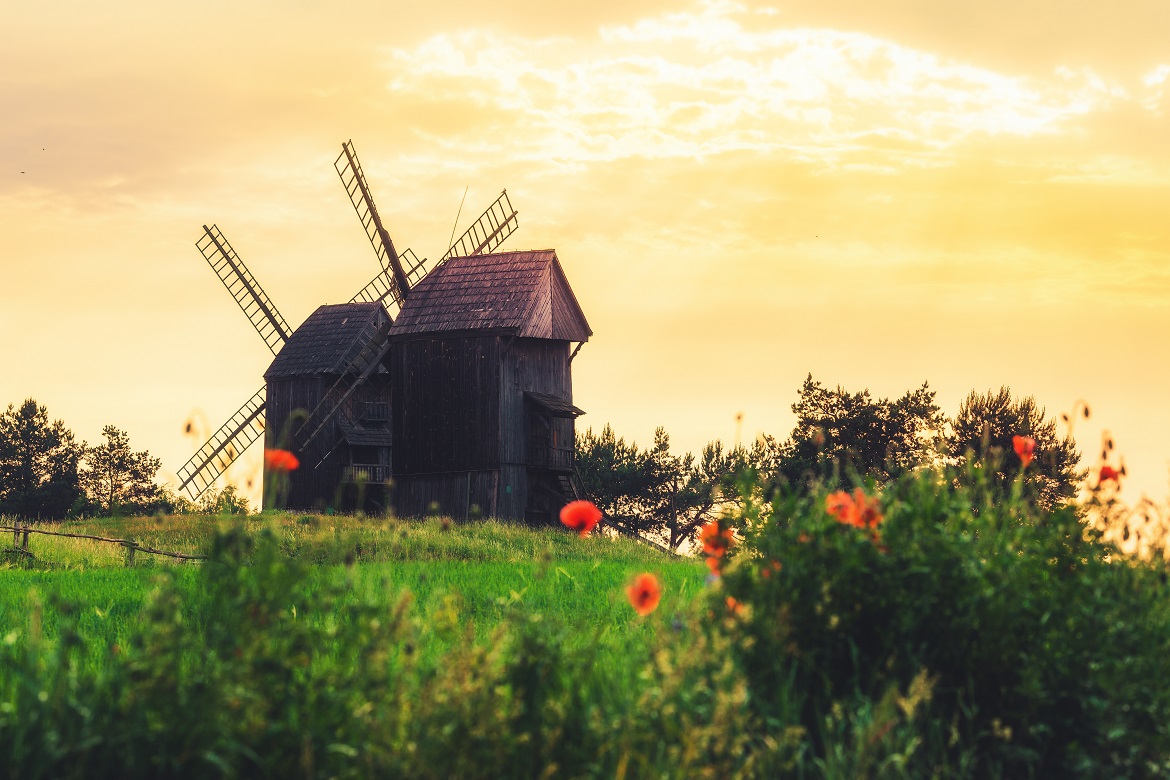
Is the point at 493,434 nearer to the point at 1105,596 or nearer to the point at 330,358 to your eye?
the point at 330,358

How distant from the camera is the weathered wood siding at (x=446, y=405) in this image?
1278 inches

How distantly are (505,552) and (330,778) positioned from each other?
2043cm

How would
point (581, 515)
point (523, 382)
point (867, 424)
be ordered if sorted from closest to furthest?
point (581, 515)
point (523, 382)
point (867, 424)

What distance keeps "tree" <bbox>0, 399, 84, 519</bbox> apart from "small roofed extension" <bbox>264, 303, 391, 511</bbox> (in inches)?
730

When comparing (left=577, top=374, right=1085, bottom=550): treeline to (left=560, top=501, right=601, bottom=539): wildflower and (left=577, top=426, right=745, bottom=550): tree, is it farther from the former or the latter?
(left=560, top=501, right=601, bottom=539): wildflower

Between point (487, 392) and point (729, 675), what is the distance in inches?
1075

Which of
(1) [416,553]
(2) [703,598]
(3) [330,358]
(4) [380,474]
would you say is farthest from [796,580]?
(3) [330,358]

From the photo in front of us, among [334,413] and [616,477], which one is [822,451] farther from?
[334,413]

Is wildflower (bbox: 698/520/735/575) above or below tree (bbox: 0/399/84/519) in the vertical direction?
below

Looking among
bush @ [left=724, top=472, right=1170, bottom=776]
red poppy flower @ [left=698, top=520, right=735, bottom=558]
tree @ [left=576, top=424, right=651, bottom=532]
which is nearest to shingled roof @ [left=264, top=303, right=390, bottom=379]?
tree @ [left=576, top=424, right=651, bottom=532]

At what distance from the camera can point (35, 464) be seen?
56.4m

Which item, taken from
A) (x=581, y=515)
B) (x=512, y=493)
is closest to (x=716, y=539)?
(x=581, y=515)

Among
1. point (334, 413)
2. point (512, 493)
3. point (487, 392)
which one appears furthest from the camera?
point (334, 413)

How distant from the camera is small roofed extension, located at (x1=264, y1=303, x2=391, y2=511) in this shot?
36969 millimetres
